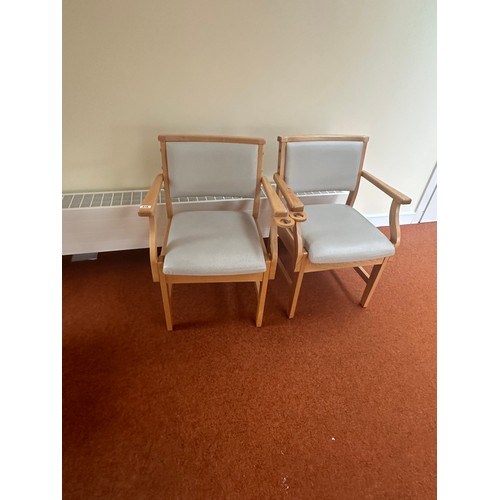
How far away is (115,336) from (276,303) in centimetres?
88

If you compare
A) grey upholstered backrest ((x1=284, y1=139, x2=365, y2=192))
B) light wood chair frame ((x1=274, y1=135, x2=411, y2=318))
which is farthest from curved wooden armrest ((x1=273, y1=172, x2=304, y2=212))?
grey upholstered backrest ((x1=284, y1=139, x2=365, y2=192))

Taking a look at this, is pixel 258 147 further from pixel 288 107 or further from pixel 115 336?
pixel 115 336

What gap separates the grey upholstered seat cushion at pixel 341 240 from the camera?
1267 millimetres

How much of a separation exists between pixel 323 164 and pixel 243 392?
1.22 metres

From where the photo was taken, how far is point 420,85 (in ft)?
5.56

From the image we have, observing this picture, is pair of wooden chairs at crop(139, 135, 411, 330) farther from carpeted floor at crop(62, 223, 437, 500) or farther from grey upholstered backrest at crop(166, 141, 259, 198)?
carpeted floor at crop(62, 223, 437, 500)

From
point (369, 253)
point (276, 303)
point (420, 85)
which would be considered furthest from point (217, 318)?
point (420, 85)

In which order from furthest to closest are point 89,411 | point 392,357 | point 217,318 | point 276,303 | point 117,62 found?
point 276,303
point 217,318
point 392,357
point 117,62
point 89,411

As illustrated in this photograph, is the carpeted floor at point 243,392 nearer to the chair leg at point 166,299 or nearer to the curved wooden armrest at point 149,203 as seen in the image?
the chair leg at point 166,299

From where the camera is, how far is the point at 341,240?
4.28ft

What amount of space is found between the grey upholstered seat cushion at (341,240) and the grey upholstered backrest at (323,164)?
205 millimetres

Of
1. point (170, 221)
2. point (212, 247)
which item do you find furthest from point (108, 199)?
point (212, 247)

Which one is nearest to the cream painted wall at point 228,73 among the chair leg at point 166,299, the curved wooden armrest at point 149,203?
the curved wooden armrest at point 149,203

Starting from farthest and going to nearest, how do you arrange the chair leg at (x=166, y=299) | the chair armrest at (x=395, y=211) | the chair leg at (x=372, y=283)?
the chair leg at (x=372, y=283)
the chair armrest at (x=395, y=211)
the chair leg at (x=166, y=299)
